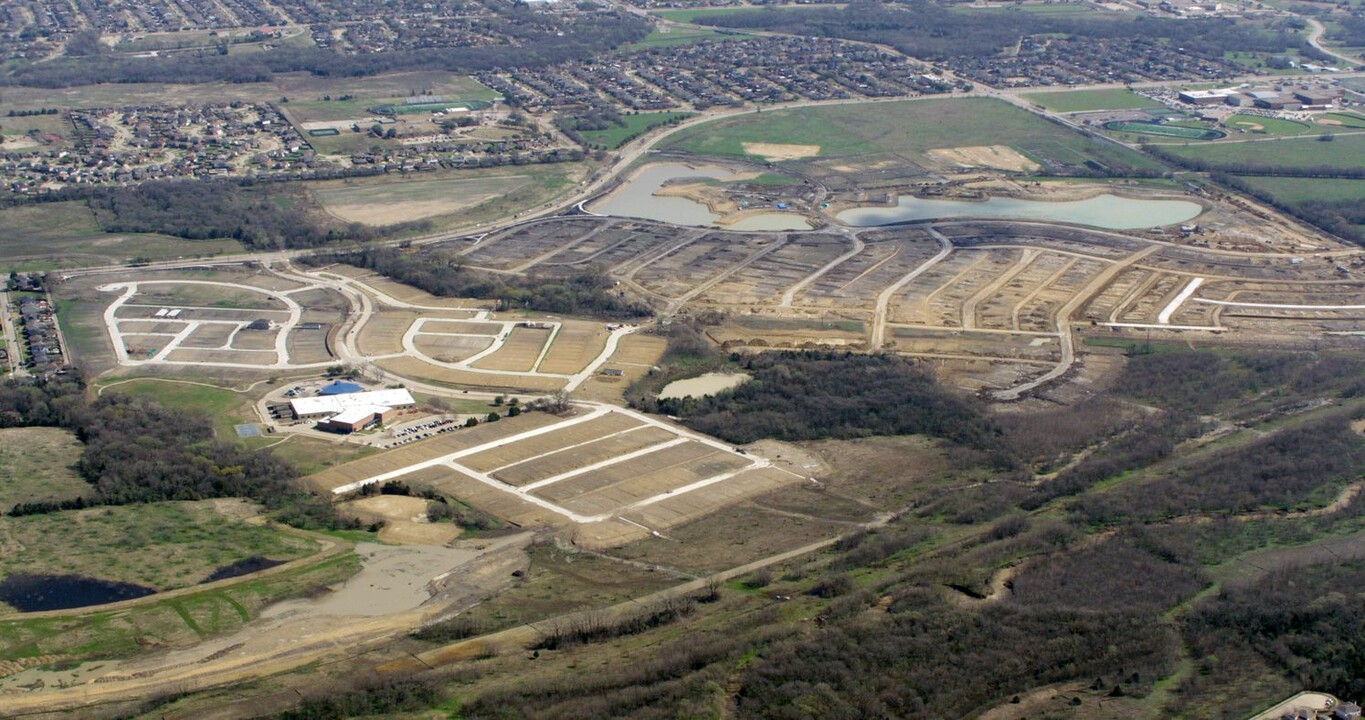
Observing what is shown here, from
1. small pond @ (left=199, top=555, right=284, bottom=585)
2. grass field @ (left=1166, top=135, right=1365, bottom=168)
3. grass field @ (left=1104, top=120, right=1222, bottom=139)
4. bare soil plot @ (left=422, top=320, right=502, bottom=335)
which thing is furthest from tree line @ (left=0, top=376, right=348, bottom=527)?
grass field @ (left=1104, top=120, right=1222, bottom=139)

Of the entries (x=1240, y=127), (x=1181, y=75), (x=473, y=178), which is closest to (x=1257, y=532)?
(x=473, y=178)

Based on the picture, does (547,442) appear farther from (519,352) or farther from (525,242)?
(525,242)

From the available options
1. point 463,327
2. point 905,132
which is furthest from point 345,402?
point 905,132

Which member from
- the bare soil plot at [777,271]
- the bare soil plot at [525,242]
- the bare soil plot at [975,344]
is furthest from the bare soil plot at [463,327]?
the bare soil plot at [975,344]

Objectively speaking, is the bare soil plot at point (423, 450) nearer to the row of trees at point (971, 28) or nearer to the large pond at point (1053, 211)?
the large pond at point (1053, 211)

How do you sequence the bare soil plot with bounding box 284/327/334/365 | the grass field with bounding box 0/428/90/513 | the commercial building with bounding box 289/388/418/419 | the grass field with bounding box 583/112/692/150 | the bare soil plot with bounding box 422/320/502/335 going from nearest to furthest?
the grass field with bounding box 0/428/90/513 < the commercial building with bounding box 289/388/418/419 < the bare soil plot with bounding box 284/327/334/365 < the bare soil plot with bounding box 422/320/502/335 < the grass field with bounding box 583/112/692/150

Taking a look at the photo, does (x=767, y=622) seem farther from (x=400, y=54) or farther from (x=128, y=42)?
(x=128, y=42)

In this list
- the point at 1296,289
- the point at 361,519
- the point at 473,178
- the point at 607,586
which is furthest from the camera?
the point at 473,178

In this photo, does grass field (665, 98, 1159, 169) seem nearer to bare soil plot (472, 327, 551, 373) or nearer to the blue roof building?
bare soil plot (472, 327, 551, 373)
